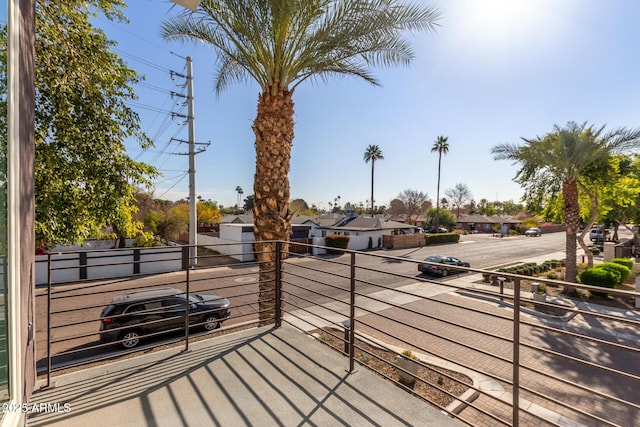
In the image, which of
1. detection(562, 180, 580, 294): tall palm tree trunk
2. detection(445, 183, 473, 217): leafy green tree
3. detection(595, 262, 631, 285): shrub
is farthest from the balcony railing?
detection(445, 183, 473, 217): leafy green tree

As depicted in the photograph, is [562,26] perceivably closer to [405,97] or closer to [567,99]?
[405,97]

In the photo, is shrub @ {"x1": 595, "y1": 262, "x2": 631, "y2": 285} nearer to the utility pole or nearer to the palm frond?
the palm frond

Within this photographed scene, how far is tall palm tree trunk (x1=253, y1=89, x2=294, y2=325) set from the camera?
5.38 m

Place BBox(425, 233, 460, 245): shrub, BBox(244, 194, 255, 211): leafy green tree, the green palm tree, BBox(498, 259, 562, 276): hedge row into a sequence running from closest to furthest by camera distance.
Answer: the green palm tree → BBox(498, 259, 562, 276): hedge row → BBox(425, 233, 460, 245): shrub → BBox(244, 194, 255, 211): leafy green tree

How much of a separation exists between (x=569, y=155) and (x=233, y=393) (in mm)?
15397

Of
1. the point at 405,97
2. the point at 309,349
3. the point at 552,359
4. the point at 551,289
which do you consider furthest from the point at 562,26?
the point at 551,289

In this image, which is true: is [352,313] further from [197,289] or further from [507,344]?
[197,289]

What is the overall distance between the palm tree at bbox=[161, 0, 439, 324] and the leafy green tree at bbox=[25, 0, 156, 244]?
136cm

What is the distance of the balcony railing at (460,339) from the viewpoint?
2178 mm

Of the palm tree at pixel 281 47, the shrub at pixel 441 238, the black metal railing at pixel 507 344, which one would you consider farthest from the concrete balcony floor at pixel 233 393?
the shrub at pixel 441 238

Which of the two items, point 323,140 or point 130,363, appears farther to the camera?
point 323,140

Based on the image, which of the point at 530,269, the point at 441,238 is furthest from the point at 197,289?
the point at 441,238

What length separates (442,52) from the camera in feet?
23.3

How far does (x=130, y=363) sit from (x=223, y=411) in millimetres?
1587
